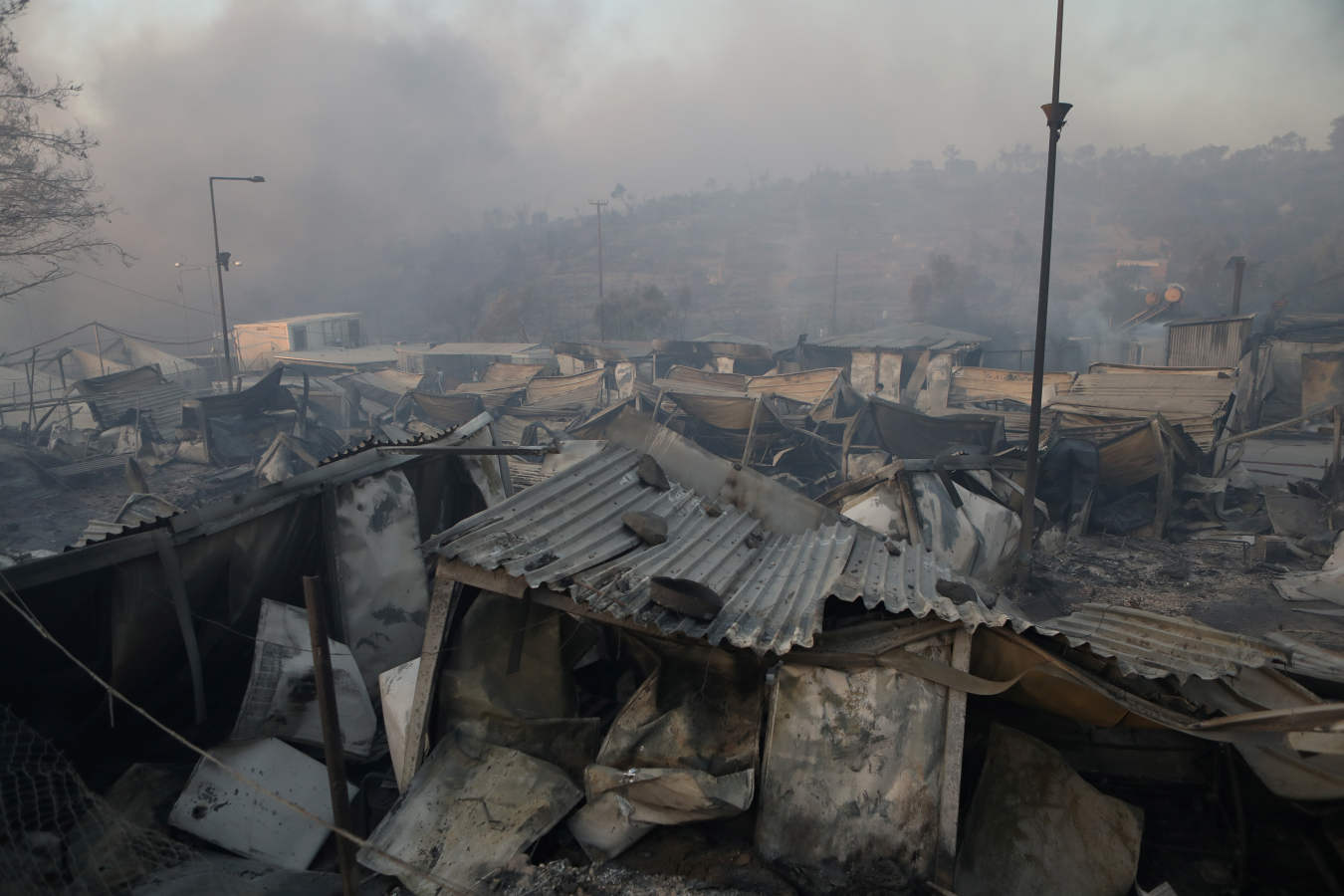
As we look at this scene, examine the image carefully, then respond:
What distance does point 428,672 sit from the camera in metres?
4.12

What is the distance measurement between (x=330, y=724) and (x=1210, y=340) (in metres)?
24.9

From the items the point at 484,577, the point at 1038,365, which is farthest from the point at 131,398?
the point at 1038,365

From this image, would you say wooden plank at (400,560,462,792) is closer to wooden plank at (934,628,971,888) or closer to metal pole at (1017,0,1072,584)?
wooden plank at (934,628,971,888)

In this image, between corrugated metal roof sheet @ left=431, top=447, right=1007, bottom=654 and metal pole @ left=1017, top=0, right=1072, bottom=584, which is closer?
corrugated metal roof sheet @ left=431, top=447, right=1007, bottom=654

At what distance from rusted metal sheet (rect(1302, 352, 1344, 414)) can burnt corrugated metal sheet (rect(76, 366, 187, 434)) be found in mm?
29032

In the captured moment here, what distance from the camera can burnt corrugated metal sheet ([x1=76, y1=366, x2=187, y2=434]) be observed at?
693 inches

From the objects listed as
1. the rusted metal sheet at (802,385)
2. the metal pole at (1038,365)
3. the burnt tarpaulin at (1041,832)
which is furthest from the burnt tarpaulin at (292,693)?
the rusted metal sheet at (802,385)

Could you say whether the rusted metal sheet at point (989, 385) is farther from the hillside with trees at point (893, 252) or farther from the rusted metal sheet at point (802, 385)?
the hillside with trees at point (893, 252)

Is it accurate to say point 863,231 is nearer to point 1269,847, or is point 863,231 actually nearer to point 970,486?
point 970,486

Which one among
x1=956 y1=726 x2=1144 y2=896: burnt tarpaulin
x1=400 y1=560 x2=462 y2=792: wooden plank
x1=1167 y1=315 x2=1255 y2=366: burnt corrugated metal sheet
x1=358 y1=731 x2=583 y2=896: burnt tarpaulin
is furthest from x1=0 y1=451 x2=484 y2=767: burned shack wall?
x1=1167 y1=315 x2=1255 y2=366: burnt corrugated metal sheet

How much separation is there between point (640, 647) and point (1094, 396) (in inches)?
507

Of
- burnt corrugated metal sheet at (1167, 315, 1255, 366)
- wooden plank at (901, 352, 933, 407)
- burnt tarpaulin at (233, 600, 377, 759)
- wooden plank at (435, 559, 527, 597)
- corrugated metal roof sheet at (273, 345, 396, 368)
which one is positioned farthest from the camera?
corrugated metal roof sheet at (273, 345, 396, 368)

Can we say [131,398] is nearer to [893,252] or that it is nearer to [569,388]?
[569,388]

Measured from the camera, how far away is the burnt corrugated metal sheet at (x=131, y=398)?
17.6 m
